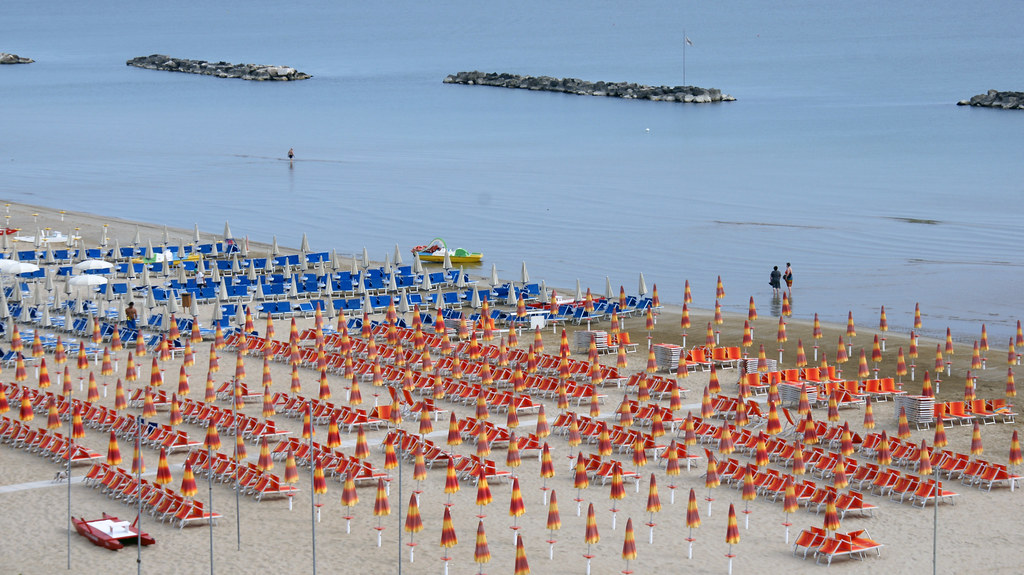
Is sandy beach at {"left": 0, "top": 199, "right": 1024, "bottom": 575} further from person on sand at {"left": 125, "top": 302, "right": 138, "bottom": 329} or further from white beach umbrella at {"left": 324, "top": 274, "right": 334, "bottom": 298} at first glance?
white beach umbrella at {"left": 324, "top": 274, "right": 334, "bottom": 298}

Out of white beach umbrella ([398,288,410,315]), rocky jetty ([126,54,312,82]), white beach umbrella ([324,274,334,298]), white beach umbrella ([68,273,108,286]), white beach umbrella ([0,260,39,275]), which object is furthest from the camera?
rocky jetty ([126,54,312,82])

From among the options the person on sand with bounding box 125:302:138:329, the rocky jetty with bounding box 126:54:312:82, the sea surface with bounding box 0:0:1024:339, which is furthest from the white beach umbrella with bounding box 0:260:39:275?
the rocky jetty with bounding box 126:54:312:82

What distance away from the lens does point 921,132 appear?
10406 cm

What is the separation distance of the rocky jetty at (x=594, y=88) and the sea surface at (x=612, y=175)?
10.0ft

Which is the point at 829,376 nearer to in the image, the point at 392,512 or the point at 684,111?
the point at 392,512

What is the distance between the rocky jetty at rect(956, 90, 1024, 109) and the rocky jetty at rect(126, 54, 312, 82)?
249 ft

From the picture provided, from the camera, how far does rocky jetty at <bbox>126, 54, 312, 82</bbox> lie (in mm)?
170000

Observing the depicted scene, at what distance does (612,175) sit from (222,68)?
103m

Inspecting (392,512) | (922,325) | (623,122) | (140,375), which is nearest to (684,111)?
(623,122)

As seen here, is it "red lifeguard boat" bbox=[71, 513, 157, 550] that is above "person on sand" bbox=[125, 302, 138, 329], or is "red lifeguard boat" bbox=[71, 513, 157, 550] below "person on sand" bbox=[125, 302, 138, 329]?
below

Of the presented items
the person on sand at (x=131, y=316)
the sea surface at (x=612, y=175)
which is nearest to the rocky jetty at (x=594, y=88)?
the sea surface at (x=612, y=175)

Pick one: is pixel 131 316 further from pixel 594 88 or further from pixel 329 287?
pixel 594 88

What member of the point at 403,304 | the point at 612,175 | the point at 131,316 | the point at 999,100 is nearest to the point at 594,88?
the point at 999,100

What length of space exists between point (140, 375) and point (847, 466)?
52.2ft
